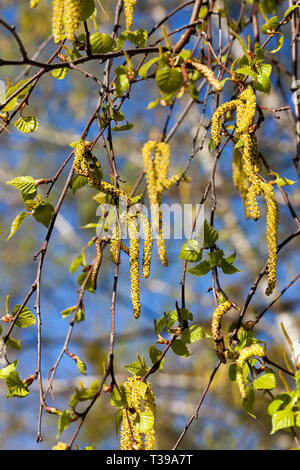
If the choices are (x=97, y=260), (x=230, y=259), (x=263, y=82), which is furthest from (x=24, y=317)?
(x=263, y=82)

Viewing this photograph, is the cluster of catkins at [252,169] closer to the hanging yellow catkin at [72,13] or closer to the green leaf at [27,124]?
Result: the hanging yellow catkin at [72,13]

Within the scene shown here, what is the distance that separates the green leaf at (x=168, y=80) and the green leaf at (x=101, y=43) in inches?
8.3

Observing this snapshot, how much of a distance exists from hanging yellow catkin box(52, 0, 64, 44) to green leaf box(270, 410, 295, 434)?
2.08ft

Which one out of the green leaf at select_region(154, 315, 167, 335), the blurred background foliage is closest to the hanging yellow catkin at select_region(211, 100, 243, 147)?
the green leaf at select_region(154, 315, 167, 335)

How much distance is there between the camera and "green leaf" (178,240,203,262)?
0.87 metres

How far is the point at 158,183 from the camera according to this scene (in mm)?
778

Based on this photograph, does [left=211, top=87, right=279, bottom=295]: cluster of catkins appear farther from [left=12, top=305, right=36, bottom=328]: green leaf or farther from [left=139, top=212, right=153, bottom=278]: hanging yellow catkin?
[left=12, top=305, right=36, bottom=328]: green leaf

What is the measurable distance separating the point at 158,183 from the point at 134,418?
362 millimetres

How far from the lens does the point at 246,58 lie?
880 mm

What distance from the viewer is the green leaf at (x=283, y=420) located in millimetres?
753

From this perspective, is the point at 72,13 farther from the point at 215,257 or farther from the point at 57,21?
the point at 215,257

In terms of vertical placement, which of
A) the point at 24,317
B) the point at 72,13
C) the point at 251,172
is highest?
the point at 72,13

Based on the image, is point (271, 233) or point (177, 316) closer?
point (271, 233)

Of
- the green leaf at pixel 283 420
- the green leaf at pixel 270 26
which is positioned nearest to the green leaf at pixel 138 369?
the green leaf at pixel 283 420
